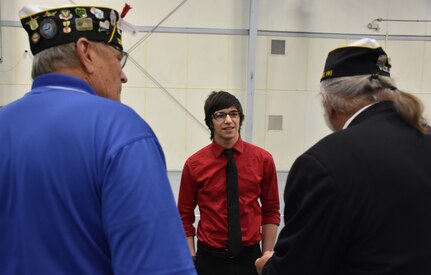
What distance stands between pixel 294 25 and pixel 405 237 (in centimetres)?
457

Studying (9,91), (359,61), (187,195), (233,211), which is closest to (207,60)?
(9,91)

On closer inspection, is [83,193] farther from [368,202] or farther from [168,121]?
[168,121]

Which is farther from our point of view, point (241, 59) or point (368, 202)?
point (241, 59)

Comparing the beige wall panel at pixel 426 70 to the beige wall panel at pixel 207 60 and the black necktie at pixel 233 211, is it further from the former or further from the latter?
the black necktie at pixel 233 211

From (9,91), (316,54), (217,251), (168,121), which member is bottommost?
(217,251)

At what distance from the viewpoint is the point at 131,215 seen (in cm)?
69

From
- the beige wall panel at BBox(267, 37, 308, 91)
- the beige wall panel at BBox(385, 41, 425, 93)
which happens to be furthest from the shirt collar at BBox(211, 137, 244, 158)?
the beige wall panel at BBox(385, 41, 425, 93)

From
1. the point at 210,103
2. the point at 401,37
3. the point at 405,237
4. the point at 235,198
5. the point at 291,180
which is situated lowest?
the point at 235,198

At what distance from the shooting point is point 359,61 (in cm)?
115

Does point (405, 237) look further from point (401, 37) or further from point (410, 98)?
point (401, 37)

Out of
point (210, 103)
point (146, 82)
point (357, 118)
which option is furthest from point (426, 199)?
point (146, 82)

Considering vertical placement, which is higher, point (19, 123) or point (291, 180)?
point (19, 123)

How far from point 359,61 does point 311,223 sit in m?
0.54

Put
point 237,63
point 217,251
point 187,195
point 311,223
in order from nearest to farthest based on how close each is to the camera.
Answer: point 311,223 → point 217,251 → point 187,195 → point 237,63
